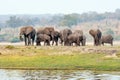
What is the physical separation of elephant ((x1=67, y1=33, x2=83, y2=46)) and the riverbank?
6.08 m

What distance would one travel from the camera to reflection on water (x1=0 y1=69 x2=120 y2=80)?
36.2 metres

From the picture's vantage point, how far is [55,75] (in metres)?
37.6

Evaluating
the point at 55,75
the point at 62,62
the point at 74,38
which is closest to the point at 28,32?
the point at 74,38

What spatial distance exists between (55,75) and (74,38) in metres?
18.3

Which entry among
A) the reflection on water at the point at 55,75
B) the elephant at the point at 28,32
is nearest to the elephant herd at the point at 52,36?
the elephant at the point at 28,32

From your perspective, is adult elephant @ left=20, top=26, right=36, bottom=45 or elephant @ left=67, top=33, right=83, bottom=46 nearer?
elephant @ left=67, top=33, right=83, bottom=46

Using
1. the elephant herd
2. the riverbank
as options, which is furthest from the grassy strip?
the elephant herd

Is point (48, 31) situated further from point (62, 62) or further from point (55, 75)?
point (55, 75)

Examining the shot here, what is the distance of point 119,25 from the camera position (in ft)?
428

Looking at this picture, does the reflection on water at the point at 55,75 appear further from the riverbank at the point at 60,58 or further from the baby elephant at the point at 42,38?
the baby elephant at the point at 42,38

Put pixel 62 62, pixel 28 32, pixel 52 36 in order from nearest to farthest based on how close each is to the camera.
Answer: pixel 62 62, pixel 28 32, pixel 52 36

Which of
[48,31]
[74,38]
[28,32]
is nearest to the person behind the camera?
[74,38]

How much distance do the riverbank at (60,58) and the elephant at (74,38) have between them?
6081 mm

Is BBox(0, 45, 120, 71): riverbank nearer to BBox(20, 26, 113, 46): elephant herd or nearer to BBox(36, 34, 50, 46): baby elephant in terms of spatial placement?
BBox(20, 26, 113, 46): elephant herd
